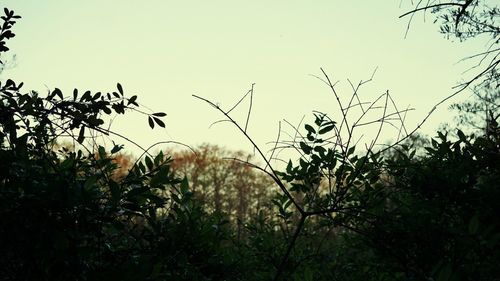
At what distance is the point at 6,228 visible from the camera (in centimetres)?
167

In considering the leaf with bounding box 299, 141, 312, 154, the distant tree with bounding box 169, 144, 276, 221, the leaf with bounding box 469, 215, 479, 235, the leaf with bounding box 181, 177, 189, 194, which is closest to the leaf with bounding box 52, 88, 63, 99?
the leaf with bounding box 181, 177, 189, 194

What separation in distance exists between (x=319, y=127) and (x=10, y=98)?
2.12 metres

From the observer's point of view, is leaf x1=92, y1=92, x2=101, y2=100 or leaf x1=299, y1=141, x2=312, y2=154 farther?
leaf x1=299, y1=141, x2=312, y2=154

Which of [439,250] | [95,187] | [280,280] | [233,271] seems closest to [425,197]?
[439,250]

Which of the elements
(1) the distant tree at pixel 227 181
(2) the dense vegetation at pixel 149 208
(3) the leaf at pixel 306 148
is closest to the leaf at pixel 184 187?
(2) the dense vegetation at pixel 149 208

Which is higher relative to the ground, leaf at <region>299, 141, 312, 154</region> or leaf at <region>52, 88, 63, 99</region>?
leaf at <region>299, 141, 312, 154</region>

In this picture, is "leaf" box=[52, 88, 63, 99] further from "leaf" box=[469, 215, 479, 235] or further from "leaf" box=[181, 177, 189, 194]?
"leaf" box=[469, 215, 479, 235]

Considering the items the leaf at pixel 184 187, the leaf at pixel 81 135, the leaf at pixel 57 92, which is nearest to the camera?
the leaf at pixel 81 135

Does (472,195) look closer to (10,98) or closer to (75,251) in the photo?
(75,251)

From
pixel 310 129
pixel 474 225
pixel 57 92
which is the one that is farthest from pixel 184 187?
pixel 474 225

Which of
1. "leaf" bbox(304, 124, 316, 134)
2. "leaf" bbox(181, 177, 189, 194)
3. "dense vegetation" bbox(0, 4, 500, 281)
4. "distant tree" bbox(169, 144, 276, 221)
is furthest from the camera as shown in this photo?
"distant tree" bbox(169, 144, 276, 221)

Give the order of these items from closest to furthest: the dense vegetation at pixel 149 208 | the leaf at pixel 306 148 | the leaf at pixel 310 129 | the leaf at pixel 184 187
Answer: the dense vegetation at pixel 149 208
the leaf at pixel 184 187
the leaf at pixel 306 148
the leaf at pixel 310 129

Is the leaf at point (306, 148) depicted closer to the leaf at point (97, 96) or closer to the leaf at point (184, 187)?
the leaf at point (184, 187)

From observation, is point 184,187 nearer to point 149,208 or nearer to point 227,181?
point 149,208
